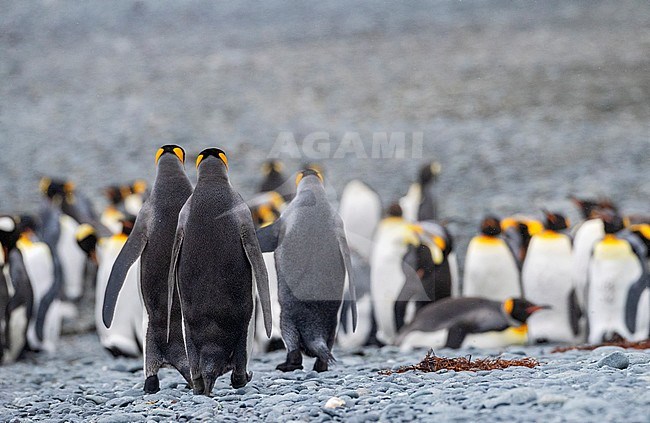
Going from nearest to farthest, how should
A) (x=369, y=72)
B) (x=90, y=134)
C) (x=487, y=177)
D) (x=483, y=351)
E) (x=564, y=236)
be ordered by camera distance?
(x=483, y=351), (x=564, y=236), (x=90, y=134), (x=487, y=177), (x=369, y=72)

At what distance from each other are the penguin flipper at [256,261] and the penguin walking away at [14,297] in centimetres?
284

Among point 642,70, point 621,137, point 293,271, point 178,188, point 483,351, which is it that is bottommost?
point 483,351

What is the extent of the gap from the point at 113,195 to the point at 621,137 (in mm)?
5577

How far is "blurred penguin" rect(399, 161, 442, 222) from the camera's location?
8.54m

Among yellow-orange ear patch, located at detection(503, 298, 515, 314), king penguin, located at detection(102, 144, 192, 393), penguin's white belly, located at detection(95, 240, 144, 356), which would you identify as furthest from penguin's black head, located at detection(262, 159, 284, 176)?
king penguin, located at detection(102, 144, 192, 393)

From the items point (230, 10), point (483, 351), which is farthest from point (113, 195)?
point (483, 351)

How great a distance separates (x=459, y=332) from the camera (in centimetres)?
517

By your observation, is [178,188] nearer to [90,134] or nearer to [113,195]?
[113,195]

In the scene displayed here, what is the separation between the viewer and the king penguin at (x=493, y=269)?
6.25 m

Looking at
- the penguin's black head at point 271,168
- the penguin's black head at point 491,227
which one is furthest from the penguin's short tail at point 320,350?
the penguin's black head at point 271,168

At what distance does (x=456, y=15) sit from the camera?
34.0ft

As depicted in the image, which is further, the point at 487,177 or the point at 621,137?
the point at 621,137

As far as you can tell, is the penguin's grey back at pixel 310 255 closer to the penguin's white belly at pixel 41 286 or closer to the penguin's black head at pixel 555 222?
the penguin's black head at pixel 555 222

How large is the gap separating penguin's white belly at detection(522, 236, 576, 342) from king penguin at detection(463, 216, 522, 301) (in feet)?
0.67
